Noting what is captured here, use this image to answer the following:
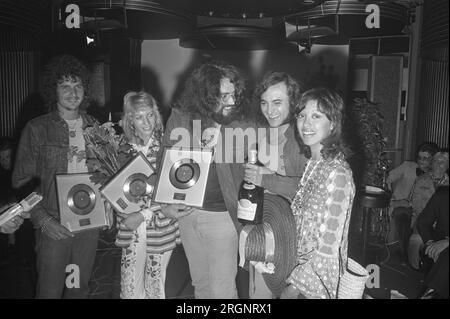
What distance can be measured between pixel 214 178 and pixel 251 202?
171 millimetres

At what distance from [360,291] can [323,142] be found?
18.2 inches

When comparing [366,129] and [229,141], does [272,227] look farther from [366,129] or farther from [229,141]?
[366,129]

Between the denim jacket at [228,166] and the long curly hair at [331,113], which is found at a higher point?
the long curly hair at [331,113]

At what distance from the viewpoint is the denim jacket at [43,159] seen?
1.40 meters

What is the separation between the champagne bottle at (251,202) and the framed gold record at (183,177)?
0.14 meters

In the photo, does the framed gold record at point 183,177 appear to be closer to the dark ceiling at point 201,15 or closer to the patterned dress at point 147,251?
the patterned dress at point 147,251

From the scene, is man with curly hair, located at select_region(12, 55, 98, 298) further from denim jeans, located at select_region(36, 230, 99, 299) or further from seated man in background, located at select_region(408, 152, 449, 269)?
seated man in background, located at select_region(408, 152, 449, 269)

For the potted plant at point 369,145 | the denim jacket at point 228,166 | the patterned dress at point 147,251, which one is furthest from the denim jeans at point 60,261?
the potted plant at point 369,145

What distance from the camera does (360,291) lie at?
44.4 inches

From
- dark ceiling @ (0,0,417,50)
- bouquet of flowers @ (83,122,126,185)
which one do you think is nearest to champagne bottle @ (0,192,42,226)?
bouquet of flowers @ (83,122,126,185)

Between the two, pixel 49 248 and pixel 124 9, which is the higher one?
pixel 124 9

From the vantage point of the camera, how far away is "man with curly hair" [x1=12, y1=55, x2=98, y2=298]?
55.1 inches

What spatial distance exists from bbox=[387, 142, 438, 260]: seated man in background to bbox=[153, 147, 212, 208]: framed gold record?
722 mm
